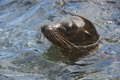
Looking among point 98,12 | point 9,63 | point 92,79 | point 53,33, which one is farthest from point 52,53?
point 98,12

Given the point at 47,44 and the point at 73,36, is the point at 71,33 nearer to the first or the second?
the point at 73,36

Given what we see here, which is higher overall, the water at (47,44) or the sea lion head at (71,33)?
the sea lion head at (71,33)

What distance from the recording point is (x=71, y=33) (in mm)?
5738

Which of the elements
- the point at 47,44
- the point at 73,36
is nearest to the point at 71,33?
the point at 73,36

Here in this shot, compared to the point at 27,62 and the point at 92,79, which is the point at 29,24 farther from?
the point at 92,79

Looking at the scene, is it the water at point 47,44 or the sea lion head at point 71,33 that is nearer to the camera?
the water at point 47,44

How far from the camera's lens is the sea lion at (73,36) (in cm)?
555

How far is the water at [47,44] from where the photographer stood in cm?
478

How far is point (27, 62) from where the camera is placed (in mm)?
5238

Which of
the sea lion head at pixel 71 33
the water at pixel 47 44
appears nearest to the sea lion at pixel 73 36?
the sea lion head at pixel 71 33

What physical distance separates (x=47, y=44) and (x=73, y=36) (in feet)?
2.54

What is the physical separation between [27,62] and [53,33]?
29.0 inches

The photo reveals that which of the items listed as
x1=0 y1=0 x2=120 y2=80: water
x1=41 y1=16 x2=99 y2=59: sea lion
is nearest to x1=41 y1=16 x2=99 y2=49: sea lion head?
x1=41 y1=16 x2=99 y2=59: sea lion

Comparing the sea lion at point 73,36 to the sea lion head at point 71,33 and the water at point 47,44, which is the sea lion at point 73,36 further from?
the water at point 47,44
